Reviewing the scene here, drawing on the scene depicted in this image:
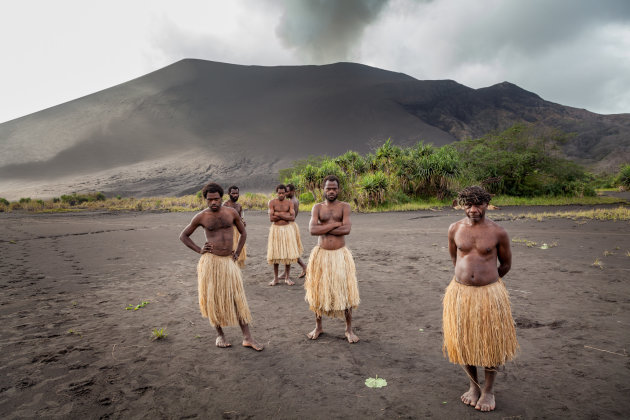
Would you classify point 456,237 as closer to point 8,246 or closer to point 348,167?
point 8,246

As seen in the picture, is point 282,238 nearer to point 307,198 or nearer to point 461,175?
point 307,198

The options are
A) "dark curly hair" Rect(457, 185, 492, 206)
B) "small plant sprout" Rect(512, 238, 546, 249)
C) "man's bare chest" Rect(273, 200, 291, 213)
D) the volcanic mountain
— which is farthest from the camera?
the volcanic mountain

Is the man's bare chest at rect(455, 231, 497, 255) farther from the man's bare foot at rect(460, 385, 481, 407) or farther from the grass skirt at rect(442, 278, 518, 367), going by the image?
the man's bare foot at rect(460, 385, 481, 407)

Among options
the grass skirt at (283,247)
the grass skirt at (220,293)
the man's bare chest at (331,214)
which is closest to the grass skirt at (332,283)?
the man's bare chest at (331,214)

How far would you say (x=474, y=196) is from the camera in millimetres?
2559

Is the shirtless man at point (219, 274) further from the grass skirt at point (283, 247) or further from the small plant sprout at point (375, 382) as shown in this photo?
the grass skirt at point (283, 247)

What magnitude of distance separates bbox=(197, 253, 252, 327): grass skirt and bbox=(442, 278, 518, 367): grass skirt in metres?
2.17

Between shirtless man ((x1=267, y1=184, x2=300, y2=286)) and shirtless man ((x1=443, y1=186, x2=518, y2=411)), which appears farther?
shirtless man ((x1=267, y1=184, x2=300, y2=286))

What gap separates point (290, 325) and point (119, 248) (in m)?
8.59

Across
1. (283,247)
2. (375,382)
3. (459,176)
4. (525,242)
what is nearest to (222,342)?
A: (375,382)

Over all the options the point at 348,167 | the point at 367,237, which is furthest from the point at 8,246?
the point at 348,167

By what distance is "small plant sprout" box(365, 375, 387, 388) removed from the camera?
2.97 metres

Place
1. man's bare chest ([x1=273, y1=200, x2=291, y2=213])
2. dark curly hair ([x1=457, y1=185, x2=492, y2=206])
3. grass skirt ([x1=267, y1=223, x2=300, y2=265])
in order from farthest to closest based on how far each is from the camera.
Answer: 1. man's bare chest ([x1=273, y1=200, x2=291, y2=213])
2. grass skirt ([x1=267, y1=223, x2=300, y2=265])
3. dark curly hair ([x1=457, y1=185, x2=492, y2=206])

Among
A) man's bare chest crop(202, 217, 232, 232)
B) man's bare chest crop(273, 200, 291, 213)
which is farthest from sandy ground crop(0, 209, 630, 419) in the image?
man's bare chest crop(273, 200, 291, 213)
